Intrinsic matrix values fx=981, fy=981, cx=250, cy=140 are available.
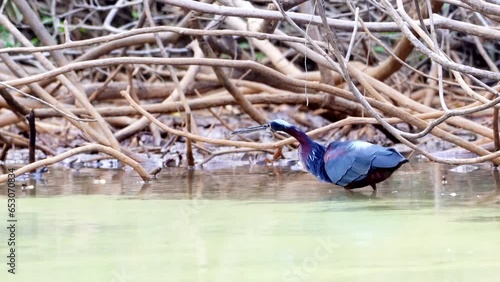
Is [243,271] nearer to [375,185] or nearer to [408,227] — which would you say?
[408,227]

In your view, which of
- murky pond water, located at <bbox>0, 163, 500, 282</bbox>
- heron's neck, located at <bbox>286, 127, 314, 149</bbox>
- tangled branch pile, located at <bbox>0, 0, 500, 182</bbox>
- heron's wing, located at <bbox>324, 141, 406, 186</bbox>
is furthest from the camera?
heron's neck, located at <bbox>286, 127, 314, 149</bbox>

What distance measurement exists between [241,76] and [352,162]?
2.67 metres

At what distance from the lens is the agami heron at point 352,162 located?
3828 millimetres

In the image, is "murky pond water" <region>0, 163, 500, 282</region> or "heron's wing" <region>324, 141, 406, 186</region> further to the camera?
"heron's wing" <region>324, 141, 406, 186</region>

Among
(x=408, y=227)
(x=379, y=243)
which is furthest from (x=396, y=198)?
(x=379, y=243)

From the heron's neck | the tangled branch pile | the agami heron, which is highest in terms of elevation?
the tangled branch pile

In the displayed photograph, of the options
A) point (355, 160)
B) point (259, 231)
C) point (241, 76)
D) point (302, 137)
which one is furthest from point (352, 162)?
point (241, 76)

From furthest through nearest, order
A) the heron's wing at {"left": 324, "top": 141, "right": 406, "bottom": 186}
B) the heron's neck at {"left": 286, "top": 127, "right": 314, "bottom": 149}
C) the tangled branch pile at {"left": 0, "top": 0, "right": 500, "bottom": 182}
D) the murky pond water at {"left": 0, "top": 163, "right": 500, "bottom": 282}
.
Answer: the heron's neck at {"left": 286, "top": 127, "right": 314, "bottom": 149} < the heron's wing at {"left": 324, "top": 141, "right": 406, "bottom": 186} < the tangled branch pile at {"left": 0, "top": 0, "right": 500, "bottom": 182} < the murky pond water at {"left": 0, "top": 163, "right": 500, "bottom": 282}

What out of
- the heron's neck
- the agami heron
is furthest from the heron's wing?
the heron's neck

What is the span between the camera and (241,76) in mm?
6426

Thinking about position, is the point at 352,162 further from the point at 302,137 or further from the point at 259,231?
the point at 259,231

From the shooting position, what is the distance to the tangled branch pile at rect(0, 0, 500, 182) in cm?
364

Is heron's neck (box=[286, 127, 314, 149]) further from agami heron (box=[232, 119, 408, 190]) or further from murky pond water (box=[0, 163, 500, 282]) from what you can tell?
murky pond water (box=[0, 163, 500, 282])

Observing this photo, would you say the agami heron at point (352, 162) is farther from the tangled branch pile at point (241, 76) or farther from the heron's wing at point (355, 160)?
the tangled branch pile at point (241, 76)
